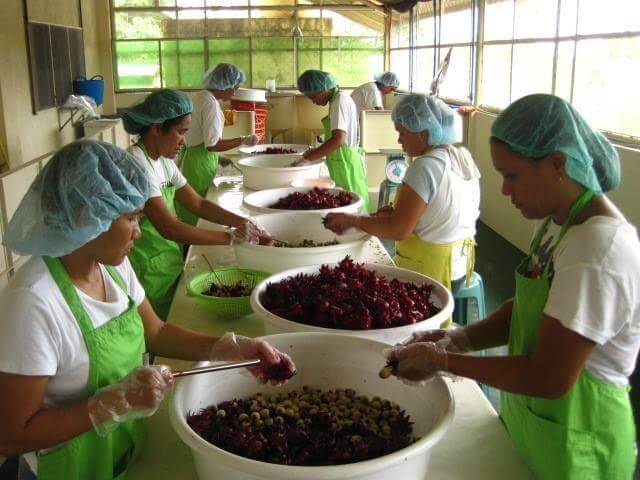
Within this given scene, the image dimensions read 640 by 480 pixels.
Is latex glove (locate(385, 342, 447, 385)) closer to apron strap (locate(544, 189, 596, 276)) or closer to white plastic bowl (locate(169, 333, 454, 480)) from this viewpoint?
white plastic bowl (locate(169, 333, 454, 480))

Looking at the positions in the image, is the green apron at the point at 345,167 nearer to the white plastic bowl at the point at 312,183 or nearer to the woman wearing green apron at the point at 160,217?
the white plastic bowl at the point at 312,183

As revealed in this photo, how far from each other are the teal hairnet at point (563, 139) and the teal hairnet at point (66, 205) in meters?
0.72

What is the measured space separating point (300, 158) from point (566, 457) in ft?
9.41

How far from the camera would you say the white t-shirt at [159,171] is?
2293mm

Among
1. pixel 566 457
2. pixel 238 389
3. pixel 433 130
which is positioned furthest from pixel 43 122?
pixel 566 457

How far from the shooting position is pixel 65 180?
3.32 feet

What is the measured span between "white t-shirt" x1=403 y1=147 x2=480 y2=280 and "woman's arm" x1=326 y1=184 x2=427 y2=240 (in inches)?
1.3

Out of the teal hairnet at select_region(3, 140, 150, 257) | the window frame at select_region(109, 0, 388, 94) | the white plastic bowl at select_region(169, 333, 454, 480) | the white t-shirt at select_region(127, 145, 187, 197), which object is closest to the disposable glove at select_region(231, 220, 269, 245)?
the white t-shirt at select_region(127, 145, 187, 197)

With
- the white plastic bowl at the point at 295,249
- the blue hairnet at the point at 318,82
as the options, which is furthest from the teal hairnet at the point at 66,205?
the blue hairnet at the point at 318,82

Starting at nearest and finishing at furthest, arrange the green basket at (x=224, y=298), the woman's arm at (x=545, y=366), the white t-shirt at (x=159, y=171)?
the woman's arm at (x=545, y=366), the green basket at (x=224, y=298), the white t-shirt at (x=159, y=171)

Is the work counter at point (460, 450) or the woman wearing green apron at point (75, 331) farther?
the work counter at point (460, 450)

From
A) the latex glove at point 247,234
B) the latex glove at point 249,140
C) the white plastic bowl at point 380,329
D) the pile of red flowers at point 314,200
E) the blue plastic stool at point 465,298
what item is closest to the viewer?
the white plastic bowl at point 380,329

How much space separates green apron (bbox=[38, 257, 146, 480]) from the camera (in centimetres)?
102

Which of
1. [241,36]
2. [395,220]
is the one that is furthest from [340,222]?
[241,36]
